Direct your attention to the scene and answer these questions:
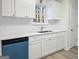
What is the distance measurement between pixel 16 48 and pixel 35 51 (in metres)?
1.05

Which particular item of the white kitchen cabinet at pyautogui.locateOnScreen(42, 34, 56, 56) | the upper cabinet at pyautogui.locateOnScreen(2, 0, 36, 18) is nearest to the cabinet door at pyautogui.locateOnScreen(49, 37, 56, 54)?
the white kitchen cabinet at pyautogui.locateOnScreen(42, 34, 56, 56)

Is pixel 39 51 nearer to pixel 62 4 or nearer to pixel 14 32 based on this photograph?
pixel 14 32

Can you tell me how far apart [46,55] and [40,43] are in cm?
73

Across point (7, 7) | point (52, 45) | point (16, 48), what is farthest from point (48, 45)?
point (7, 7)

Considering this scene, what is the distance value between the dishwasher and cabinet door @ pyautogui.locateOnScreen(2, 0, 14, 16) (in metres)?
0.80

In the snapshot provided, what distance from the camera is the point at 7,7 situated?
3818mm

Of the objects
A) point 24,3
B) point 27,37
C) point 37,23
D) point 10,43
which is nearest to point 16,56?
point 10,43

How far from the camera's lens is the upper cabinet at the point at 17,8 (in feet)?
12.4

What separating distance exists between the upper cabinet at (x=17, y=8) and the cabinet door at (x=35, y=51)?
3.41 ft

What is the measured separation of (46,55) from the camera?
17.1 feet

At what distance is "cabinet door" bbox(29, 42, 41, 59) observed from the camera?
4.28m

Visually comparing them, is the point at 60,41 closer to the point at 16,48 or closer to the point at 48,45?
the point at 48,45

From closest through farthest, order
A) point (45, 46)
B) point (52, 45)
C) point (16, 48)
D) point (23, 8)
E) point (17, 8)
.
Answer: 1. point (16, 48)
2. point (17, 8)
3. point (23, 8)
4. point (45, 46)
5. point (52, 45)

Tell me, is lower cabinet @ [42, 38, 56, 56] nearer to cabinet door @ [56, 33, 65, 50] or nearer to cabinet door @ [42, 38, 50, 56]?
cabinet door @ [42, 38, 50, 56]
